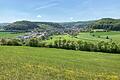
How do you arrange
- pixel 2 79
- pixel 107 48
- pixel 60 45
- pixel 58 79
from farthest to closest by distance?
pixel 60 45 < pixel 107 48 < pixel 58 79 < pixel 2 79

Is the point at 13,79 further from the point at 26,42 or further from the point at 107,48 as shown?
the point at 26,42

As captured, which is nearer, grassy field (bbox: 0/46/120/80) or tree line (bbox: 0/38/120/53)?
grassy field (bbox: 0/46/120/80)

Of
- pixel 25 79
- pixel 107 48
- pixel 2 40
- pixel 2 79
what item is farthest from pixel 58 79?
pixel 2 40

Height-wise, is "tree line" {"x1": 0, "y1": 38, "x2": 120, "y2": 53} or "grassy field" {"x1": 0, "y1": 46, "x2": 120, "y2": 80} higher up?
"grassy field" {"x1": 0, "y1": 46, "x2": 120, "y2": 80}

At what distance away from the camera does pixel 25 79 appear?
2242 centimetres

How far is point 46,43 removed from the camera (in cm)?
10925

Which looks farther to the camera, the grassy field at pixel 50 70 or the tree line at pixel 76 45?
the tree line at pixel 76 45

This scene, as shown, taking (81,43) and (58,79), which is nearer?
(58,79)

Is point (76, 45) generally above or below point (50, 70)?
below

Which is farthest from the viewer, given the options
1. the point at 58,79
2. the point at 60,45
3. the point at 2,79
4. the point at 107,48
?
the point at 60,45

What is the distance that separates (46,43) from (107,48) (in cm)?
2539

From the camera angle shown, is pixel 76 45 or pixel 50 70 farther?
pixel 76 45

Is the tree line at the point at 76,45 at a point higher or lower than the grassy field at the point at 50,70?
lower

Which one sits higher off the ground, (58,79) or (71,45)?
(58,79)
